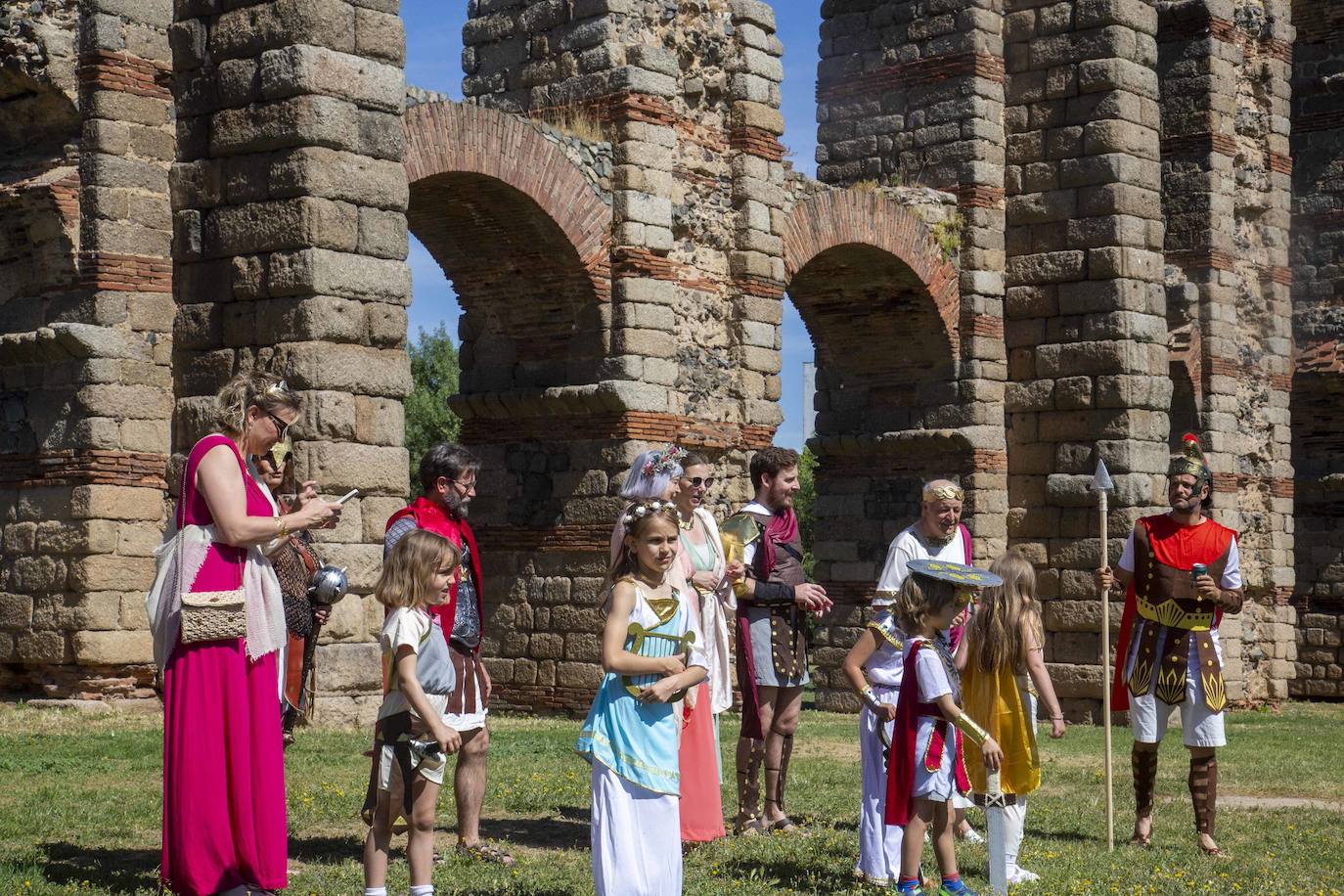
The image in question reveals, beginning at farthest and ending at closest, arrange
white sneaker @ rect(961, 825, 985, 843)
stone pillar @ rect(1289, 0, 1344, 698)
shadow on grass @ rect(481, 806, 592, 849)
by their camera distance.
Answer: stone pillar @ rect(1289, 0, 1344, 698) < white sneaker @ rect(961, 825, 985, 843) < shadow on grass @ rect(481, 806, 592, 849)

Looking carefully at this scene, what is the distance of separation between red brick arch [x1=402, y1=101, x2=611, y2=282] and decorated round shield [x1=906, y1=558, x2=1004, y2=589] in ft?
21.6

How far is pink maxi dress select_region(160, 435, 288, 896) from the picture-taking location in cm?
533

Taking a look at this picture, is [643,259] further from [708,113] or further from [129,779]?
[129,779]


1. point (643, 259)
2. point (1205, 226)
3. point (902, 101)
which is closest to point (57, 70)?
point (643, 259)

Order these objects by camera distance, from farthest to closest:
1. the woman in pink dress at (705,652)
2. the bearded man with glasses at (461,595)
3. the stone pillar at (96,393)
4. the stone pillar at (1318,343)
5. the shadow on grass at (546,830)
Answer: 1. the stone pillar at (1318,343)
2. the stone pillar at (96,393)
3. the shadow on grass at (546,830)
4. the woman in pink dress at (705,652)
5. the bearded man with glasses at (461,595)

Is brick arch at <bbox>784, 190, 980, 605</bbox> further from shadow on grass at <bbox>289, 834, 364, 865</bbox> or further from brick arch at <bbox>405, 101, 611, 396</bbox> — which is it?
shadow on grass at <bbox>289, 834, 364, 865</bbox>

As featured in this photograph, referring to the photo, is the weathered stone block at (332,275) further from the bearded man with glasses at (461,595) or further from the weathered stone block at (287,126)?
the bearded man with glasses at (461,595)

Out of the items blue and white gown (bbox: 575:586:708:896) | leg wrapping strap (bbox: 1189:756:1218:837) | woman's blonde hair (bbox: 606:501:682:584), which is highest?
woman's blonde hair (bbox: 606:501:682:584)

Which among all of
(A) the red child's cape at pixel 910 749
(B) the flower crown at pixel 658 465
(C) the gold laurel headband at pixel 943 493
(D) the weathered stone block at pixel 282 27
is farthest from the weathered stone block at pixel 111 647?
(A) the red child's cape at pixel 910 749

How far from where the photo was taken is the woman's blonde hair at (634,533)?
18.5 feet

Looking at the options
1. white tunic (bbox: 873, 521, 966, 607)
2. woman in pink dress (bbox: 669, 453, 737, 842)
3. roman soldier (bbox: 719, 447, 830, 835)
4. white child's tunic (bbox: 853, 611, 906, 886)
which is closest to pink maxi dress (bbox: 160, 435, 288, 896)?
woman in pink dress (bbox: 669, 453, 737, 842)

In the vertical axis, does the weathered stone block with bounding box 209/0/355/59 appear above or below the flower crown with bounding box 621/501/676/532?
above

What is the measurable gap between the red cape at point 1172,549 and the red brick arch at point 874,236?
7.14 meters

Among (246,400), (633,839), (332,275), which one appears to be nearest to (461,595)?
(246,400)
